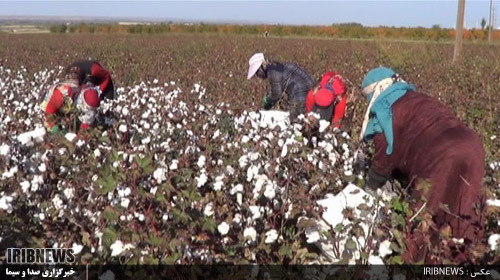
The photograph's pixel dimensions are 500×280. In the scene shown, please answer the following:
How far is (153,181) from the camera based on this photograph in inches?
112

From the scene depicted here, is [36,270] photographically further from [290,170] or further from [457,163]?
[457,163]

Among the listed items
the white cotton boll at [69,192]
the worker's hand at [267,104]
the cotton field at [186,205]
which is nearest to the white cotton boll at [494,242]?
the cotton field at [186,205]

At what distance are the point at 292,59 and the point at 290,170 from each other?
11413mm

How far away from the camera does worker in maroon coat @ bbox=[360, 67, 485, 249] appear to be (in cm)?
303

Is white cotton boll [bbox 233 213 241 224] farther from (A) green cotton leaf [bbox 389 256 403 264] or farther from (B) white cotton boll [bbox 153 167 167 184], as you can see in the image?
(A) green cotton leaf [bbox 389 256 403 264]

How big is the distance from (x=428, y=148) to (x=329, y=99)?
1.58m

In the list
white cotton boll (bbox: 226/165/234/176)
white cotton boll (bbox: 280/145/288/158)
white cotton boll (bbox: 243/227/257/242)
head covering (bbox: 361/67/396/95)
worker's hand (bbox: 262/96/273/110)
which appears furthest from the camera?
worker's hand (bbox: 262/96/273/110)

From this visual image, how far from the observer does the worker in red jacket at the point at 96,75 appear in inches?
216

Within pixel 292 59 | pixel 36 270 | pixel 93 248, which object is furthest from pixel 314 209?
pixel 292 59

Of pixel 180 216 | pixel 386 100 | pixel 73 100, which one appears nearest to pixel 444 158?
pixel 386 100

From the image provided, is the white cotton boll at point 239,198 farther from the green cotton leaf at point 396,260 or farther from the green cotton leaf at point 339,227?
the green cotton leaf at point 396,260

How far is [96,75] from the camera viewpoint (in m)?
5.70

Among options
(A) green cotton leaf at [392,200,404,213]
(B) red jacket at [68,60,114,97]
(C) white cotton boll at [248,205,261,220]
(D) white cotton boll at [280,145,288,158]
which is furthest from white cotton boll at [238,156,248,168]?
(B) red jacket at [68,60,114,97]

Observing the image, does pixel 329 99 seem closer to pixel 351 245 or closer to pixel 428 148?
pixel 428 148
